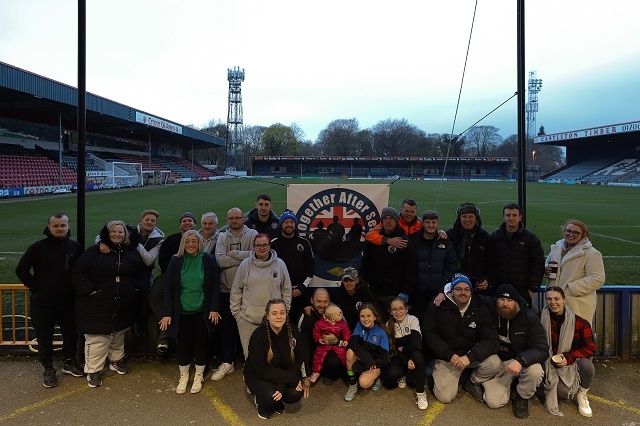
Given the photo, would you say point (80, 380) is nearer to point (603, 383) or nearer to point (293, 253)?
point (293, 253)

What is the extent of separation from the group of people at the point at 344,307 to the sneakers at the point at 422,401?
13 millimetres

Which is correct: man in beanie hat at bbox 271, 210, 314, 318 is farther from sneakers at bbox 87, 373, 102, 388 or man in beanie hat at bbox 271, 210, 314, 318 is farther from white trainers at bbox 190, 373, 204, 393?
sneakers at bbox 87, 373, 102, 388

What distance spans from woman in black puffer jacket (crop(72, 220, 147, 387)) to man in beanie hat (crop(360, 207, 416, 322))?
2.47 m

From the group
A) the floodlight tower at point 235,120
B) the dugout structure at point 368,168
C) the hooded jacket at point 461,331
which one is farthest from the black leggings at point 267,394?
the floodlight tower at point 235,120

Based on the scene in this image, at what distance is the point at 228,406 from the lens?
3.97 meters

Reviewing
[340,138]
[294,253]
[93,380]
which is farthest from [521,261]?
[340,138]

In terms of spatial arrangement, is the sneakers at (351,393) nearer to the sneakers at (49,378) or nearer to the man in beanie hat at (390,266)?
the man in beanie hat at (390,266)

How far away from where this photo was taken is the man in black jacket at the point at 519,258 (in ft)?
15.0

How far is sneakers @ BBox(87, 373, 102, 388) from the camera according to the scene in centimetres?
429

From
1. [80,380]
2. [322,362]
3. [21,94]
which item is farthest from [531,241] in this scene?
[21,94]

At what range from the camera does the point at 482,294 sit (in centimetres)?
480

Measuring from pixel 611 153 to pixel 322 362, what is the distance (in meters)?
72.7

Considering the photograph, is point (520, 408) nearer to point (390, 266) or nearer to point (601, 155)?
point (390, 266)

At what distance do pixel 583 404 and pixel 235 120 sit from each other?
306 ft
